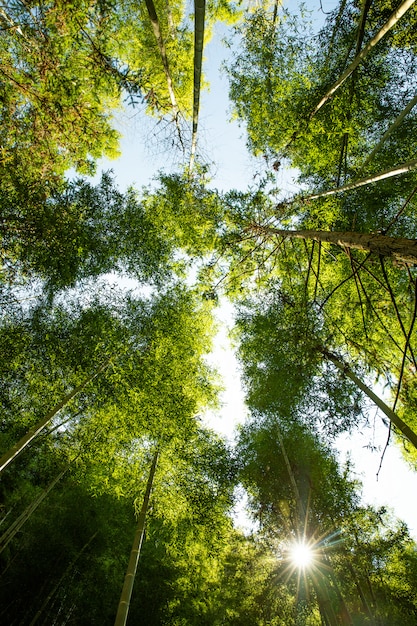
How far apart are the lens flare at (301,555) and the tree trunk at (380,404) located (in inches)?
208

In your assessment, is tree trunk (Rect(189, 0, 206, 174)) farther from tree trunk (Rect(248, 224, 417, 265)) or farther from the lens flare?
the lens flare

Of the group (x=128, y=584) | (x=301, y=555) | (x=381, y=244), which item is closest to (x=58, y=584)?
(x=128, y=584)

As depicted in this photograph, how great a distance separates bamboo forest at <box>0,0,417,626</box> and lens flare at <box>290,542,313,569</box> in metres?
0.04

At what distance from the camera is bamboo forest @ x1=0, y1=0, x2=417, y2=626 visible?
2.89 m

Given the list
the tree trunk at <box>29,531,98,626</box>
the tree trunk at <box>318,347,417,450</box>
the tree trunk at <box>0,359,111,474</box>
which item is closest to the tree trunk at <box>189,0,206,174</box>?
the tree trunk at <box>318,347,417,450</box>

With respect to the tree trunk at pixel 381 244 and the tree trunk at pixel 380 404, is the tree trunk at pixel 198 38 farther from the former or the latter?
the tree trunk at pixel 380 404

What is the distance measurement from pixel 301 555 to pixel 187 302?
632 cm

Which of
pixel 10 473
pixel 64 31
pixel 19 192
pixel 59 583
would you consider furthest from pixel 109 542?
pixel 64 31

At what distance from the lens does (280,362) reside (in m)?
4.98

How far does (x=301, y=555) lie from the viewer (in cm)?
661

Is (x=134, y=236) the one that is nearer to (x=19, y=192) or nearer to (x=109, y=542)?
(x=19, y=192)

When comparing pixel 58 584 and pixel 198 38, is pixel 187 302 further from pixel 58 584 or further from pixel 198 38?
pixel 58 584

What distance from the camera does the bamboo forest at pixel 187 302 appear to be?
2.89 meters

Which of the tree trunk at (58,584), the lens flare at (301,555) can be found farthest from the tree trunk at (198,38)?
the lens flare at (301,555)
